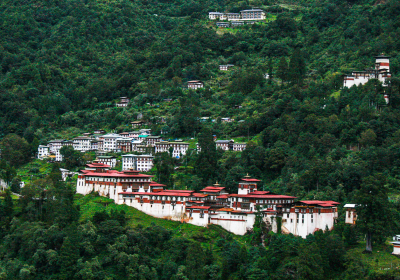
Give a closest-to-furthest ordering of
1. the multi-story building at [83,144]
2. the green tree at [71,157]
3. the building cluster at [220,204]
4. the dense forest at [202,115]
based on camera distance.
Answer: the dense forest at [202,115], the building cluster at [220,204], the green tree at [71,157], the multi-story building at [83,144]

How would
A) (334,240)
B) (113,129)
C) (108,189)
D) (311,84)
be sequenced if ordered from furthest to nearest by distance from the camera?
(113,129) → (311,84) → (108,189) → (334,240)

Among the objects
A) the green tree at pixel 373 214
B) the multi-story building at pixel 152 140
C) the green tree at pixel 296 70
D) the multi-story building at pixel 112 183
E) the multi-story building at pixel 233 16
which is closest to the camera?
the green tree at pixel 373 214

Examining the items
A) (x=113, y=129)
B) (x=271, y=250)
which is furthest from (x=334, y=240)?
(x=113, y=129)

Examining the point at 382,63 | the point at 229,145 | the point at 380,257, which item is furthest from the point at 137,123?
the point at 380,257

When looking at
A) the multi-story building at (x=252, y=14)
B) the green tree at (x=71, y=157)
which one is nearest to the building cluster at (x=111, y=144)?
the green tree at (x=71, y=157)

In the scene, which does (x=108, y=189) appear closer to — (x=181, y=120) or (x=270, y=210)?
(x=270, y=210)

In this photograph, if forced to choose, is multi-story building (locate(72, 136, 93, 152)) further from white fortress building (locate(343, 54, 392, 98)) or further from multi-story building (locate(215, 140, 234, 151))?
white fortress building (locate(343, 54, 392, 98))

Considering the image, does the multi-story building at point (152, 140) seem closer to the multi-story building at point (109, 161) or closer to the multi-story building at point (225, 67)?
the multi-story building at point (109, 161)

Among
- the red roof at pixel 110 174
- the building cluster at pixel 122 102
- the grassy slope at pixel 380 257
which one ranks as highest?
the building cluster at pixel 122 102

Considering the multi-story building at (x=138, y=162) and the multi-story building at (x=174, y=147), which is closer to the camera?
the multi-story building at (x=138, y=162)
